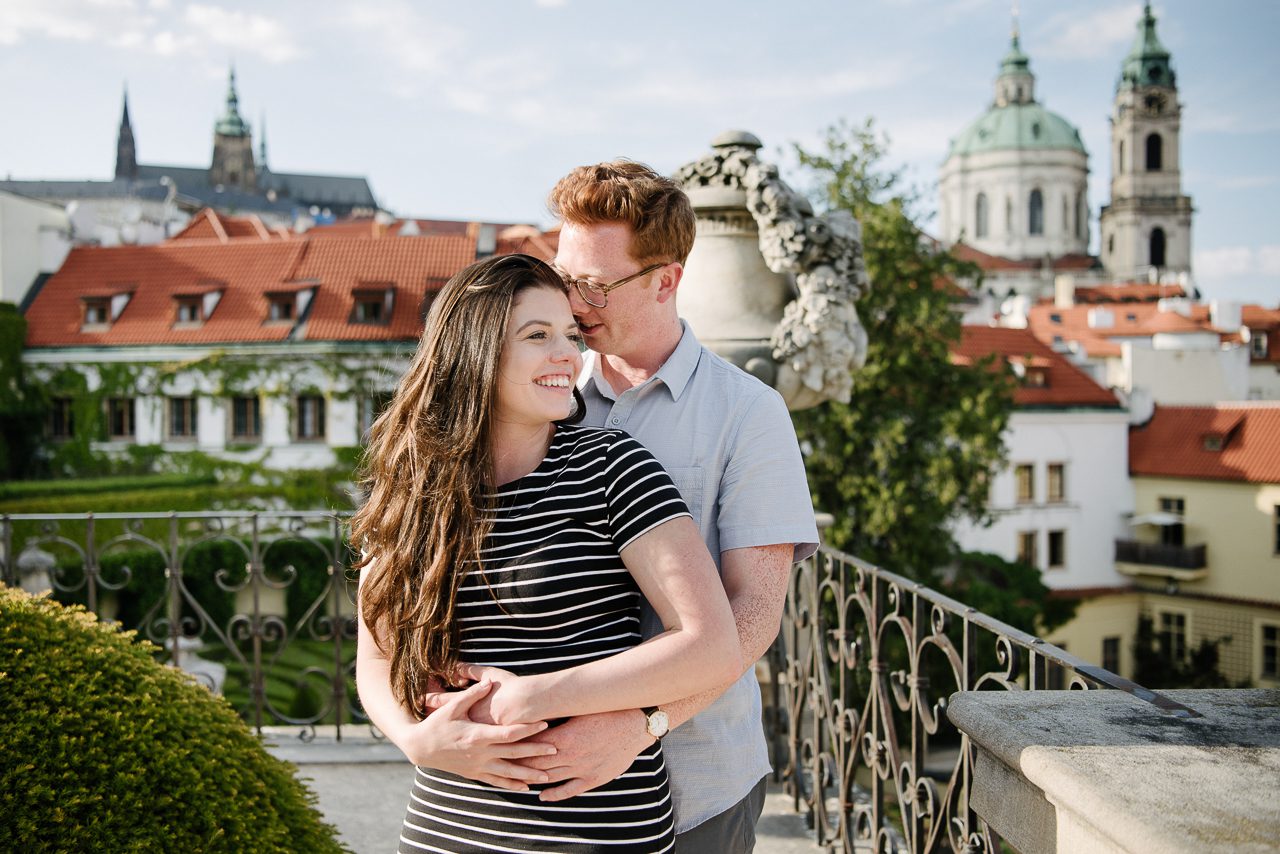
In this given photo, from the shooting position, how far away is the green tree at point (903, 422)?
20.8 metres

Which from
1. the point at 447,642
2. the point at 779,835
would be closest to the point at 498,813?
the point at 447,642

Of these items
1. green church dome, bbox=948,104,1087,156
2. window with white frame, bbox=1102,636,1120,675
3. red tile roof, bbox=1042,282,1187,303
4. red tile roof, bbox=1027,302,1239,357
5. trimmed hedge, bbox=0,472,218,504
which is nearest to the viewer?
trimmed hedge, bbox=0,472,218,504

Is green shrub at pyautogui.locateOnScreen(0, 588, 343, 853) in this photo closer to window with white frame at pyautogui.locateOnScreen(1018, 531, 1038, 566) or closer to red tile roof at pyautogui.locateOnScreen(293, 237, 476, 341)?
red tile roof at pyautogui.locateOnScreen(293, 237, 476, 341)

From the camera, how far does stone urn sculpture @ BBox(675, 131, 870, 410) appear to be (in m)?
4.44

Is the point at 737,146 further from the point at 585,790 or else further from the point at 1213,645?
the point at 1213,645

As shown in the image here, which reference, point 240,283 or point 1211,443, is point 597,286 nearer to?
point 240,283

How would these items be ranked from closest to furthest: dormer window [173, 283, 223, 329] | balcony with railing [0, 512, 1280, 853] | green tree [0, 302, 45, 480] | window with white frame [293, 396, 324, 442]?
1. balcony with railing [0, 512, 1280, 853]
2. green tree [0, 302, 45, 480]
3. window with white frame [293, 396, 324, 442]
4. dormer window [173, 283, 223, 329]

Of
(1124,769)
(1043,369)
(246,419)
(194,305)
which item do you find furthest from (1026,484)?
(1124,769)

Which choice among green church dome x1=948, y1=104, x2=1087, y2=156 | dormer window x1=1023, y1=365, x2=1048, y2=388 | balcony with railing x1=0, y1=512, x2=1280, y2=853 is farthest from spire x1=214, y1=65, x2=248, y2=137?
balcony with railing x1=0, y1=512, x2=1280, y2=853

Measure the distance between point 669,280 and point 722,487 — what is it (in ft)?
1.50

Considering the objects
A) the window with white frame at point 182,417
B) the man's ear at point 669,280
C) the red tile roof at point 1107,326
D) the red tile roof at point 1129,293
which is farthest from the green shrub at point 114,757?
the red tile roof at point 1129,293

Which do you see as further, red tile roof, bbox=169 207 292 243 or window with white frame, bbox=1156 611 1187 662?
red tile roof, bbox=169 207 292 243

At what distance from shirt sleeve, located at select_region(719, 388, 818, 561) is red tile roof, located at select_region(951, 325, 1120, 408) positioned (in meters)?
31.5

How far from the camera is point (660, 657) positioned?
1.79m
